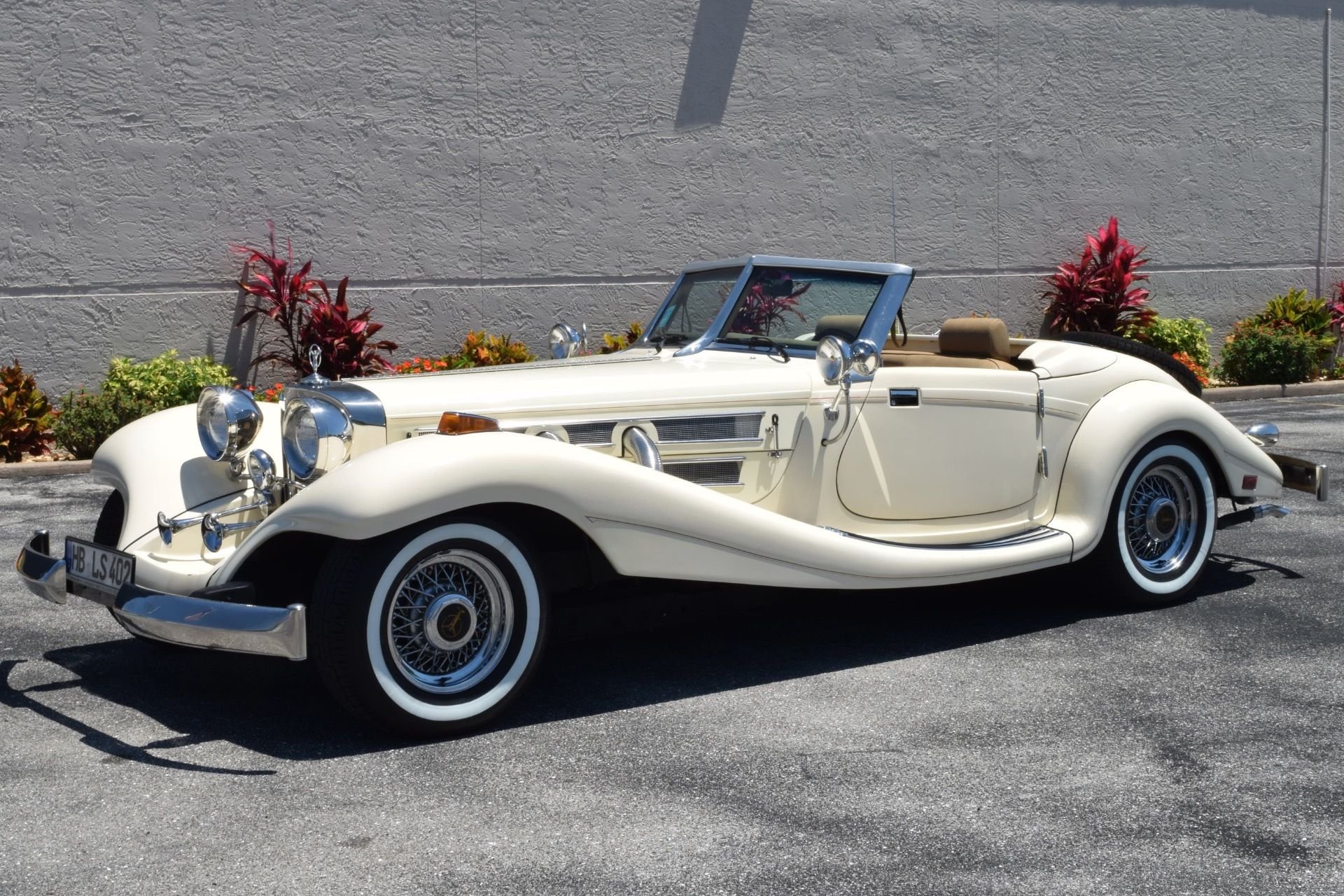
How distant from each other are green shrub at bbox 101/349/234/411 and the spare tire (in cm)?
707

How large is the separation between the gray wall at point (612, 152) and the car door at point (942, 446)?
7.91m

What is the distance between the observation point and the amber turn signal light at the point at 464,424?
4.60 meters

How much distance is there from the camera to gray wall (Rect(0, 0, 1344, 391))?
1166cm

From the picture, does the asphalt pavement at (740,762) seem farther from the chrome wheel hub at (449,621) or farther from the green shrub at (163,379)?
the green shrub at (163,379)

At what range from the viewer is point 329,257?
12.4 meters

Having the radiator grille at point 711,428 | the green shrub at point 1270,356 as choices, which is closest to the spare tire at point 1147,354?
the radiator grille at point 711,428

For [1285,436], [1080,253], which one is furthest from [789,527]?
[1080,253]

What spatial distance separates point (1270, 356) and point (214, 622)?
44.7 ft

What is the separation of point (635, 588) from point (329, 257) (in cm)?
843

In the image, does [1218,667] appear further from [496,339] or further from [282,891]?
[496,339]

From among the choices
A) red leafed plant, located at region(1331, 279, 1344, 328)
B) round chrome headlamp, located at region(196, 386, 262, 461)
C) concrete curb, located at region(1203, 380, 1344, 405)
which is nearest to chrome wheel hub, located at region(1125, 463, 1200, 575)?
round chrome headlamp, located at region(196, 386, 262, 461)

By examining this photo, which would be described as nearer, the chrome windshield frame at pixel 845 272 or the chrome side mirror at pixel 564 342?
Result: the chrome windshield frame at pixel 845 272

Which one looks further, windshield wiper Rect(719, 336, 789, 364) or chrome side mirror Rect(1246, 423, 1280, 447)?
chrome side mirror Rect(1246, 423, 1280, 447)

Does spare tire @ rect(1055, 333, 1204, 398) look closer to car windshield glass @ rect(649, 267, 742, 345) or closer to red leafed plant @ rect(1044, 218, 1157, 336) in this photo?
car windshield glass @ rect(649, 267, 742, 345)
